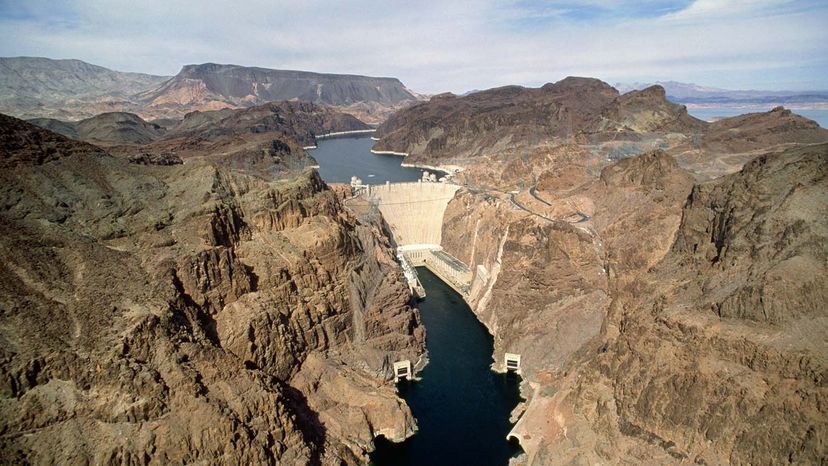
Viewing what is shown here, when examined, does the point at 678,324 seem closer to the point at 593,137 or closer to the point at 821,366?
the point at 821,366

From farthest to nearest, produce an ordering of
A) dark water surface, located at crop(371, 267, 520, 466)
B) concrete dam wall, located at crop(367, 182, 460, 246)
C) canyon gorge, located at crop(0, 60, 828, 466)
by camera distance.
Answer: concrete dam wall, located at crop(367, 182, 460, 246) → dark water surface, located at crop(371, 267, 520, 466) → canyon gorge, located at crop(0, 60, 828, 466)

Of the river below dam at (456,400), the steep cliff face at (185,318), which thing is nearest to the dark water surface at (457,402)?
the river below dam at (456,400)

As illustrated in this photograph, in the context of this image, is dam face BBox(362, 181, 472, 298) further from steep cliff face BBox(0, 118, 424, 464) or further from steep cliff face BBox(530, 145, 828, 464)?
steep cliff face BBox(530, 145, 828, 464)

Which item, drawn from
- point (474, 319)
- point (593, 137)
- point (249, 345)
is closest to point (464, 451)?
point (249, 345)

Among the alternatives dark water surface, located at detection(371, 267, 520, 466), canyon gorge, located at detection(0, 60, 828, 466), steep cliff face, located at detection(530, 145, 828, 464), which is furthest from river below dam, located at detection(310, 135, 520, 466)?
steep cliff face, located at detection(530, 145, 828, 464)

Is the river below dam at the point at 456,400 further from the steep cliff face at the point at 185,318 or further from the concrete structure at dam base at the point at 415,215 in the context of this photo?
the concrete structure at dam base at the point at 415,215

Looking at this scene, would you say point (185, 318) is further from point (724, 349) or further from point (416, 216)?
point (416, 216)
